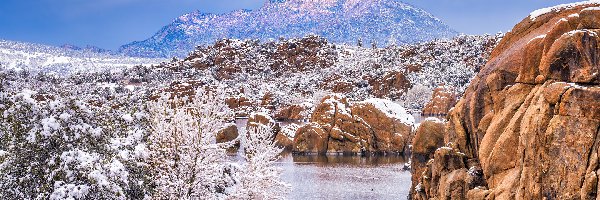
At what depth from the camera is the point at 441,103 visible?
526ft

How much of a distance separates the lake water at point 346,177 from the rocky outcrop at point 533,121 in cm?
1990

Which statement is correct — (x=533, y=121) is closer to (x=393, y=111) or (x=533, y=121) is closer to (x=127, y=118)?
(x=127, y=118)

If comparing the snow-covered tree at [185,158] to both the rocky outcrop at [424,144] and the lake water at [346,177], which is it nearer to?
the rocky outcrop at [424,144]

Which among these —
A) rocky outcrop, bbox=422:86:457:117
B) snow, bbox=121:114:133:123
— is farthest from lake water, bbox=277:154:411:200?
rocky outcrop, bbox=422:86:457:117

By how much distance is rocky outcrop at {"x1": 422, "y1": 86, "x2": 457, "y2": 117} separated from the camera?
521 ft

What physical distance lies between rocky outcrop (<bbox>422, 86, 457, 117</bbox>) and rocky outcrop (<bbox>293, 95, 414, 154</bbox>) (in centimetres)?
6449

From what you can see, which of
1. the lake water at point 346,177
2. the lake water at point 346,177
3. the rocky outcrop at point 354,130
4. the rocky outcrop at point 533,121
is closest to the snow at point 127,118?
the rocky outcrop at point 533,121

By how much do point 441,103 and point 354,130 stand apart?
72.4 m

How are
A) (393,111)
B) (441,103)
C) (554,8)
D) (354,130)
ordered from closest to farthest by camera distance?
(554,8) < (354,130) < (393,111) < (441,103)

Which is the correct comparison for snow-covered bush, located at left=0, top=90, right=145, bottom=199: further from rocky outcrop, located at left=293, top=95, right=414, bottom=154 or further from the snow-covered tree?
rocky outcrop, located at left=293, top=95, right=414, bottom=154

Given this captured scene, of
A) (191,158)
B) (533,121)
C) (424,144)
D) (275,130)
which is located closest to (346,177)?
(424,144)

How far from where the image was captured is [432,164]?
124 feet

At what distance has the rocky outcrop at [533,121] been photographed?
74.7 ft

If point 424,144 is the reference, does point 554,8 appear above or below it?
above
